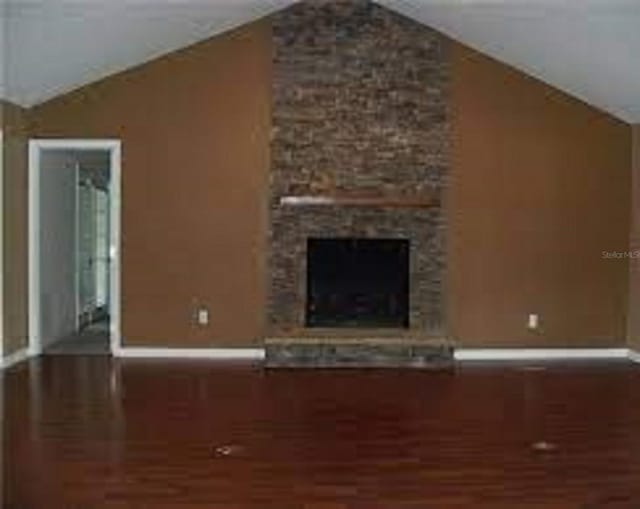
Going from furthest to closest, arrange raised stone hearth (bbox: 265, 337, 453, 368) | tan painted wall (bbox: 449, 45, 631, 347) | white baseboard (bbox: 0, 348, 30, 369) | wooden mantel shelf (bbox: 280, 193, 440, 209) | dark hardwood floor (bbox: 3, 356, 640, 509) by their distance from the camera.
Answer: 1. tan painted wall (bbox: 449, 45, 631, 347)
2. wooden mantel shelf (bbox: 280, 193, 440, 209)
3. raised stone hearth (bbox: 265, 337, 453, 368)
4. white baseboard (bbox: 0, 348, 30, 369)
5. dark hardwood floor (bbox: 3, 356, 640, 509)

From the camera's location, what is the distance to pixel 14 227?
8125mm

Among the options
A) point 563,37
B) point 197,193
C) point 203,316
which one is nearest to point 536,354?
point 563,37

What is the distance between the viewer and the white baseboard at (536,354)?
8.58 m

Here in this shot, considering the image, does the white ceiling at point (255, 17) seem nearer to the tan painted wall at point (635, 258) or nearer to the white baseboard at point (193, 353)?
the tan painted wall at point (635, 258)

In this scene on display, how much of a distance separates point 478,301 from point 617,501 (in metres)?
4.52

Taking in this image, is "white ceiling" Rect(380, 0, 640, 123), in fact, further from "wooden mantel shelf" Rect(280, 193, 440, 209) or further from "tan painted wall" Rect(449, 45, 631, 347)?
"wooden mantel shelf" Rect(280, 193, 440, 209)

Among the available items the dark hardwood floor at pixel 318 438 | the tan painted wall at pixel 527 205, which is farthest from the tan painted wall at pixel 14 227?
the tan painted wall at pixel 527 205

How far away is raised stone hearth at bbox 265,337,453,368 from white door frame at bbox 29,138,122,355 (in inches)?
61.1

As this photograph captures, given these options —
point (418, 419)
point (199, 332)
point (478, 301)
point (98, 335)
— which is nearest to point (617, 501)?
point (418, 419)

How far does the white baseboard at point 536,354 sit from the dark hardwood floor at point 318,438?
0.70 metres

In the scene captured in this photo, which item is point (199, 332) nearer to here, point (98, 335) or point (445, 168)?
point (98, 335)

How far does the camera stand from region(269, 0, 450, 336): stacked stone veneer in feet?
27.8

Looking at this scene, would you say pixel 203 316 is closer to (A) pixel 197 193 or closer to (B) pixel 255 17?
(A) pixel 197 193

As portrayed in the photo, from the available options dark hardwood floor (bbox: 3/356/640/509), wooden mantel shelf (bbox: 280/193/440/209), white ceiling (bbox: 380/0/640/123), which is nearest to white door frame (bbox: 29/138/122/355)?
dark hardwood floor (bbox: 3/356/640/509)
